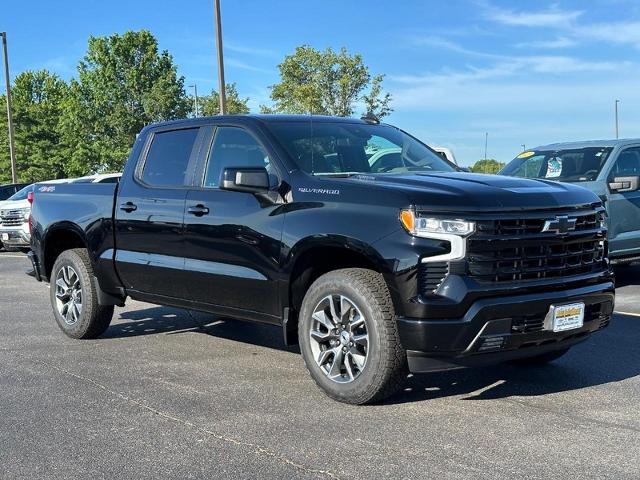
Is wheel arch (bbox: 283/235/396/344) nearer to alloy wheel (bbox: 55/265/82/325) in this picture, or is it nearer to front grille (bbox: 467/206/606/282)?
front grille (bbox: 467/206/606/282)

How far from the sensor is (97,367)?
6.05 meters

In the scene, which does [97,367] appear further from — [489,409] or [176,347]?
[489,409]

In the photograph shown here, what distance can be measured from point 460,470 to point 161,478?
1.44m

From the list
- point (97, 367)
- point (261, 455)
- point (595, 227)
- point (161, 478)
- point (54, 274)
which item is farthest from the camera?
point (54, 274)

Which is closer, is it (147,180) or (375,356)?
(375,356)

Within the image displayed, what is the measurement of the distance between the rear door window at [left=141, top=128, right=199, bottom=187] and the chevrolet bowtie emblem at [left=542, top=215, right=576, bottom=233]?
9.42ft

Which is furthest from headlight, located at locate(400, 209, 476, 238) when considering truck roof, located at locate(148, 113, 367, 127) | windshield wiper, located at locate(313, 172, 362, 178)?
truck roof, located at locate(148, 113, 367, 127)

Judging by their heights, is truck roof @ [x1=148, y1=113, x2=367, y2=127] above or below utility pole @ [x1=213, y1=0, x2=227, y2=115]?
below

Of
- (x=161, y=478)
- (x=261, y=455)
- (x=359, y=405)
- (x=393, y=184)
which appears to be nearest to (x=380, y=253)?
(x=393, y=184)

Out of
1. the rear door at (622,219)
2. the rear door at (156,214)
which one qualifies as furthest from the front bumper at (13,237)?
the rear door at (622,219)

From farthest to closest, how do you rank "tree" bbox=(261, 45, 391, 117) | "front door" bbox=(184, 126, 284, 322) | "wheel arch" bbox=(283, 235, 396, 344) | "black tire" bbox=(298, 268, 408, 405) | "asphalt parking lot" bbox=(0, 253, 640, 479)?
"tree" bbox=(261, 45, 391, 117)
"front door" bbox=(184, 126, 284, 322)
"wheel arch" bbox=(283, 235, 396, 344)
"black tire" bbox=(298, 268, 408, 405)
"asphalt parking lot" bbox=(0, 253, 640, 479)

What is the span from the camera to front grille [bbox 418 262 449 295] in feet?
14.1

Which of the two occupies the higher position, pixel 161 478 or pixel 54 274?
pixel 54 274

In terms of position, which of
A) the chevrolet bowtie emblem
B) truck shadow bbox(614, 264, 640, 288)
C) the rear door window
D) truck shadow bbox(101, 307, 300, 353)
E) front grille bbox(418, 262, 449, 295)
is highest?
the rear door window
